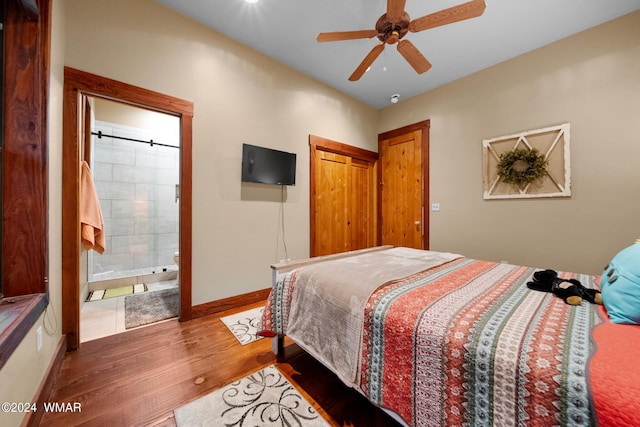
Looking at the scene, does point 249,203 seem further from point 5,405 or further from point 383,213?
point 383,213

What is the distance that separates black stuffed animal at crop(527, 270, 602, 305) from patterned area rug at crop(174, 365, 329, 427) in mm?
1333

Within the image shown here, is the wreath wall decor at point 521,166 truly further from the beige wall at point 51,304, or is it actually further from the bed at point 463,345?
the beige wall at point 51,304

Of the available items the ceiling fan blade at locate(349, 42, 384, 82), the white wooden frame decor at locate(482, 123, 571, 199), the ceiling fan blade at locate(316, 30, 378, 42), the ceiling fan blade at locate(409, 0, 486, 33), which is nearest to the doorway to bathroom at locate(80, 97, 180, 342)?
the ceiling fan blade at locate(316, 30, 378, 42)

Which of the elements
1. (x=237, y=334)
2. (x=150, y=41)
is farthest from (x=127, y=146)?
(x=237, y=334)

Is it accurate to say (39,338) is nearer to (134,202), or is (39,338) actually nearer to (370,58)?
(134,202)

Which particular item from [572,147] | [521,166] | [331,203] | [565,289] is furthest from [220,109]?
[572,147]

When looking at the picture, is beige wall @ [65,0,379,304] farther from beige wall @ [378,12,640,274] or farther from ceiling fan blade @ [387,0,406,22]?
beige wall @ [378,12,640,274]

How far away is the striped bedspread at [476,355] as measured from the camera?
667 millimetres

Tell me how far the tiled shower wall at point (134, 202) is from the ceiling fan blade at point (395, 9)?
329 cm

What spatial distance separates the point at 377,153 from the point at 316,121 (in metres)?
1.44

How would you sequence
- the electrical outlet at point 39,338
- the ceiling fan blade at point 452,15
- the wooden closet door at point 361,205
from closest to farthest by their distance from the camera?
the electrical outlet at point 39,338 → the ceiling fan blade at point 452,15 → the wooden closet door at point 361,205

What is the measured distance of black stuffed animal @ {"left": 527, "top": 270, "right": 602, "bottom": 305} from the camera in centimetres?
109

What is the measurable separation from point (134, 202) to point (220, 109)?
2.23 metres

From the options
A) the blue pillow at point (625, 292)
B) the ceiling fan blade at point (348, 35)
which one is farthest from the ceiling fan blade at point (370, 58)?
the blue pillow at point (625, 292)
